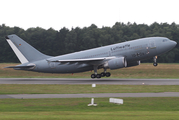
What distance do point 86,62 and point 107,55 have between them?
3.36 metres

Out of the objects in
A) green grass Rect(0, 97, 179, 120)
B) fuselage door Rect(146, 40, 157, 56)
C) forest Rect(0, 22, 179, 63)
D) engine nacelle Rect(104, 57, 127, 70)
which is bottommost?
green grass Rect(0, 97, 179, 120)

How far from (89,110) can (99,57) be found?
26.6 metres

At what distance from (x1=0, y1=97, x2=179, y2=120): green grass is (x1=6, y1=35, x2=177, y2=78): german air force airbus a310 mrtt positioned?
63.8ft

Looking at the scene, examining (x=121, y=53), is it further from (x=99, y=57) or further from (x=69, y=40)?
(x=69, y=40)

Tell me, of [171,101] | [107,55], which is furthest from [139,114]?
[107,55]

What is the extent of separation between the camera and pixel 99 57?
43.1m

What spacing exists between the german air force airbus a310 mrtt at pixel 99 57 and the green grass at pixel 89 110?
766 inches

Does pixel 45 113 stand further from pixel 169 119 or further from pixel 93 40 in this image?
pixel 93 40

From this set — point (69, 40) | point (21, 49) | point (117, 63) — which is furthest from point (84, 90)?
point (69, 40)

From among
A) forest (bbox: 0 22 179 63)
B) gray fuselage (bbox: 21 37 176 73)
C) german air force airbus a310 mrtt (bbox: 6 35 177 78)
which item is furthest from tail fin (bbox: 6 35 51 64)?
forest (bbox: 0 22 179 63)

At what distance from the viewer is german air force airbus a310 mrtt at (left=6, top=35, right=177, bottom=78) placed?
40.3 metres

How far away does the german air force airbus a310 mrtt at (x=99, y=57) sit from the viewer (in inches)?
1587

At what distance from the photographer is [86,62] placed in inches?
1692

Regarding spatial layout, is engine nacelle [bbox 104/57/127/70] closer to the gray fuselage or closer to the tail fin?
the gray fuselage
